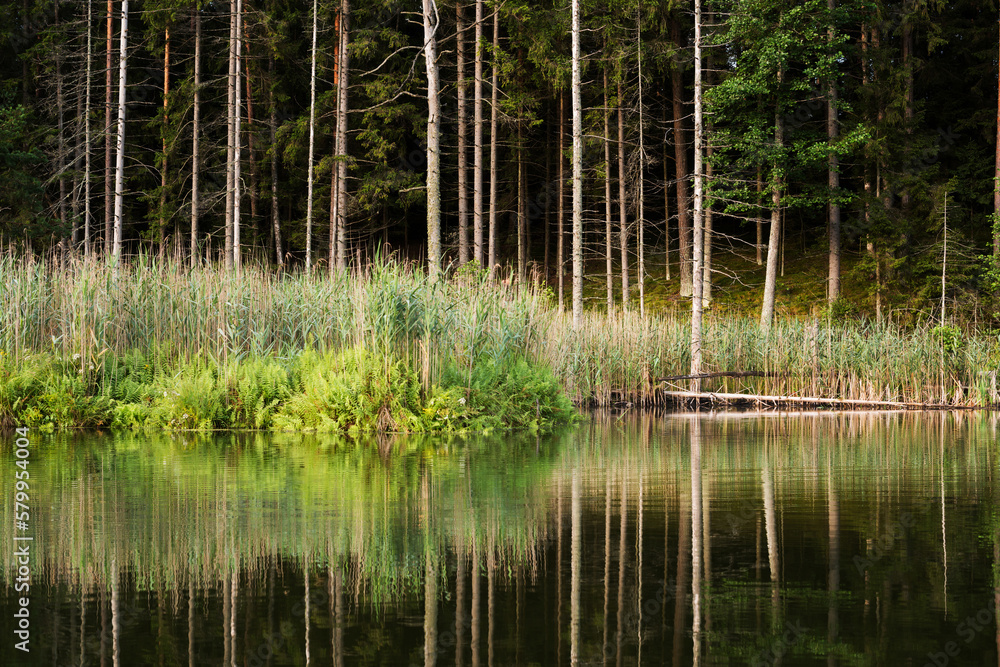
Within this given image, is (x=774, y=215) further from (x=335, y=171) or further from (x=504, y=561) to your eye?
(x=504, y=561)

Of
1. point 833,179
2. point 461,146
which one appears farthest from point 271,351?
point 833,179

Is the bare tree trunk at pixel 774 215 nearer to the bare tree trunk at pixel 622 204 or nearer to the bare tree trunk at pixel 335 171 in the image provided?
the bare tree trunk at pixel 622 204

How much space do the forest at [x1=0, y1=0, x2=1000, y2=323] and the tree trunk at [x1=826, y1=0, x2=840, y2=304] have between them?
113 mm

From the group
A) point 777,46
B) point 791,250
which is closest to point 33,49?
point 777,46

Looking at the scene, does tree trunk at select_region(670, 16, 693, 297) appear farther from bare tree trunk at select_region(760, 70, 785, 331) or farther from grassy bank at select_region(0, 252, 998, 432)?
grassy bank at select_region(0, 252, 998, 432)

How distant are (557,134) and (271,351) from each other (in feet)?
111

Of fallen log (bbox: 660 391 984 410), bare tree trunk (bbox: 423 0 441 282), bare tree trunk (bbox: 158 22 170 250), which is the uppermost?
bare tree trunk (bbox: 158 22 170 250)

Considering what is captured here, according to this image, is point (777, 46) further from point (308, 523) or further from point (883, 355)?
point (308, 523)

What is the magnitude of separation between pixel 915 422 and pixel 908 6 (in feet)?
84.2

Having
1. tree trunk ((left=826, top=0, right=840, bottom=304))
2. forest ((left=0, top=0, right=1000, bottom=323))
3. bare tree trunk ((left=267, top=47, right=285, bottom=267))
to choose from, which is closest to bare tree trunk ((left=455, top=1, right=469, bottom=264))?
forest ((left=0, top=0, right=1000, bottom=323))

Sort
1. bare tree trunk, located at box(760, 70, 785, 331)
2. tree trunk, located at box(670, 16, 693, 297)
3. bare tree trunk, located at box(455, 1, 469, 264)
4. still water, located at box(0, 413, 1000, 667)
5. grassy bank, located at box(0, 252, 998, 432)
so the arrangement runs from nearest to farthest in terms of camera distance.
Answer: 1. still water, located at box(0, 413, 1000, 667)
2. grassy bank, located at box(0, 252, 998, 432)
3. bare tree trunk, located at box(760, 70, 785, 331)
4. bare tree trunk, located at box(455, 1, 469, 264)
5. tree trunk, located at box(670, 16, 693, 297)

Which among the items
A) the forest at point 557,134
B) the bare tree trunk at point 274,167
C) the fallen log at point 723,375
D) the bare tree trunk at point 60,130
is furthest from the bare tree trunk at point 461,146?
the bare tree trunk at point 60,130

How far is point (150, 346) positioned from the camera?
13820 mm

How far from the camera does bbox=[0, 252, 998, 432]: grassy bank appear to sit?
41.6 feet
